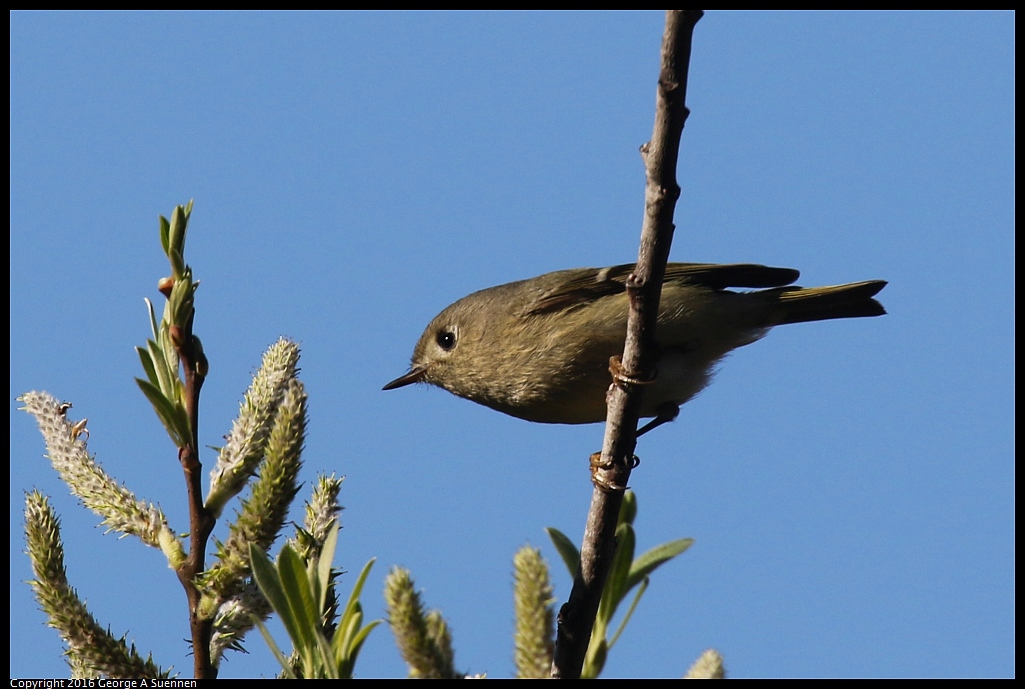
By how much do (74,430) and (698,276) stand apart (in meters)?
3.70

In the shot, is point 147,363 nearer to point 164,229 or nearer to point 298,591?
point 164,229

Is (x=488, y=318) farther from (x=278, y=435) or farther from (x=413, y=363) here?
(x=278, y=435)

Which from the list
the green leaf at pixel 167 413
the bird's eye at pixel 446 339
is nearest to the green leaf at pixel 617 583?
the green leaf at pixel 167 413

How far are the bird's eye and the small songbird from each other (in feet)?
0.05

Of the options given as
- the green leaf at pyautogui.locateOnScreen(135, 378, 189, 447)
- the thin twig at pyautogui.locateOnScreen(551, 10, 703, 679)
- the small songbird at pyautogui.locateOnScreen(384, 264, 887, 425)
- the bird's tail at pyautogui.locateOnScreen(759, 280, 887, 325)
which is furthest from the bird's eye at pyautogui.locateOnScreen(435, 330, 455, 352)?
the green leaf at pyautogui.locateOnScreen(135, 378, 189, 447)

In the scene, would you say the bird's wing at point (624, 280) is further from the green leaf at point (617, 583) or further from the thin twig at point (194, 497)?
the thin twig at point (194, 497)

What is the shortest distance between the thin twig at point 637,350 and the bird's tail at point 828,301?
2309 mm

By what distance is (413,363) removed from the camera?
237 inches

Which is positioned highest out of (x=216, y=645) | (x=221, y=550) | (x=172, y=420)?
(x=172, y=420)

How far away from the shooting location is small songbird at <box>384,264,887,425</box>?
4.71 metres

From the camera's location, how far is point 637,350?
10.3ft

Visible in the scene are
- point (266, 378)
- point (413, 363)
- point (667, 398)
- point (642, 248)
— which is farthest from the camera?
point (413, 363)

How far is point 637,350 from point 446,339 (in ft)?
8.84

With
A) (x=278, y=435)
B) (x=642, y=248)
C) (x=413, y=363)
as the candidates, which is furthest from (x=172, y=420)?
(x=413, y=363)
